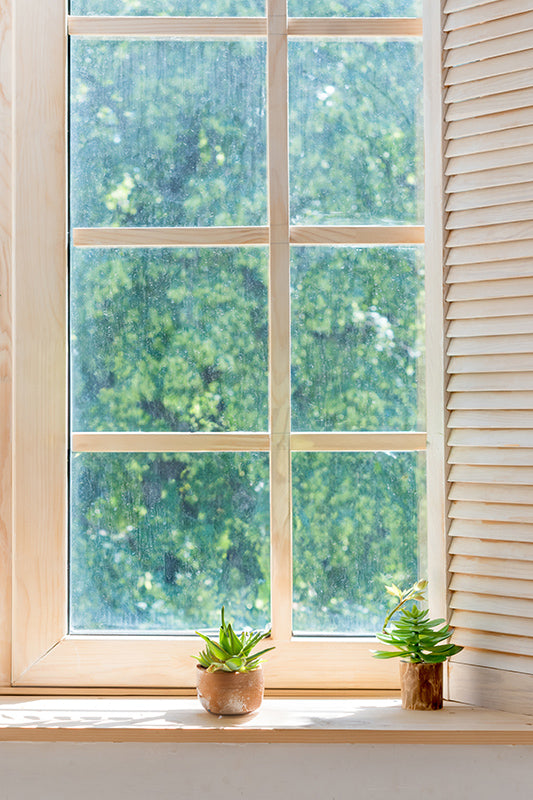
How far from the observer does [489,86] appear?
1.12 m

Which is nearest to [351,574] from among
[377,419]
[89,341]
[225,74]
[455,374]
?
[377,419]

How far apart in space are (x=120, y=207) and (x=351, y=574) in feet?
2.41

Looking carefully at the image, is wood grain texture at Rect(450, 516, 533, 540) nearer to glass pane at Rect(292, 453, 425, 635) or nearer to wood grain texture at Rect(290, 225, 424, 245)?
glass pane at Rect(292, 453, 425, 635)

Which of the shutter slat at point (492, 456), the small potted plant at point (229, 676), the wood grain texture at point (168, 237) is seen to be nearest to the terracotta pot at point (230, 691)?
the small potted plant at point (229, 676)

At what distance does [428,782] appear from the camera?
1051 millimetres

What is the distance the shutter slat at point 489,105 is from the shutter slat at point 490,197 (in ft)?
0.38

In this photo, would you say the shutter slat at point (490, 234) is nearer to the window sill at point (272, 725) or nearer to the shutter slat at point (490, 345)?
the shutter slat at point (490, 345)

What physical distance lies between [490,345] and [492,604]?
0.39 meters

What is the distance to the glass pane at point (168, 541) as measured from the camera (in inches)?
48.3

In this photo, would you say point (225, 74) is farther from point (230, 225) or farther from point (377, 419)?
point (377, 419)

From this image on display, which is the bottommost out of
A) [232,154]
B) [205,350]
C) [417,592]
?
[417,592]

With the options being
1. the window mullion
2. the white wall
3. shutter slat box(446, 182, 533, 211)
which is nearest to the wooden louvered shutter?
shutter slat box(446, 182, 533, 211)

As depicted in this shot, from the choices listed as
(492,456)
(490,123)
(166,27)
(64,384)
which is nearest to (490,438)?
(492,456)

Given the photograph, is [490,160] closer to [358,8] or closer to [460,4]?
[460,4]
